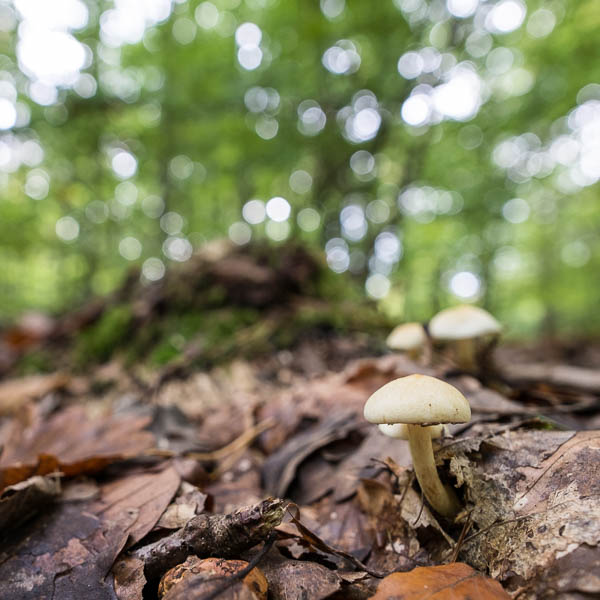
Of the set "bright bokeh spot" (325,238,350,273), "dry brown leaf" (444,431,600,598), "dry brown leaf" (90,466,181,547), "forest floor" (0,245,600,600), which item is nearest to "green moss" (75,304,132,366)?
"forest floor" (0,245,600,600)

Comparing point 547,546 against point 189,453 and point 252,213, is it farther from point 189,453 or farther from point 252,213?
point 252,213

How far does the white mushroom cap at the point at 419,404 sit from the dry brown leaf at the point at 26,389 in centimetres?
277

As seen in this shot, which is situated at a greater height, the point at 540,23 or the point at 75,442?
the point at 540,23

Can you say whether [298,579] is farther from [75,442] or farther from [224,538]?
[75,442]

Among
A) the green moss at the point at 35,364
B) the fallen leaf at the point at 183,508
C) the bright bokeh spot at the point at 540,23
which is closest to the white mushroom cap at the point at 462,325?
the fallen leaf at the point at 183,508

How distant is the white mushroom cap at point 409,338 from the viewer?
2184 millimetres

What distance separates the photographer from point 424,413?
1023mm

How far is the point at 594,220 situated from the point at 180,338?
1521 cm

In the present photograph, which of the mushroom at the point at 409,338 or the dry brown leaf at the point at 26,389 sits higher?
the mushroom at the point at 409,338

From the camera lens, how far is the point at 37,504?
1263 millimetres

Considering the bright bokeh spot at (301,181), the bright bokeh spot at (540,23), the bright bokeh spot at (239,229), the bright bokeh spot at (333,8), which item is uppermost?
the bright bokeh spot at (540,23)

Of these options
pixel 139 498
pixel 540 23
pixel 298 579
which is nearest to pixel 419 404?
pixel 298 579

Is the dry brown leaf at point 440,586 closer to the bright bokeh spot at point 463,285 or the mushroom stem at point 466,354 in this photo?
the mushroom stem at point 466,354

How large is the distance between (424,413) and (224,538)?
604 mm
